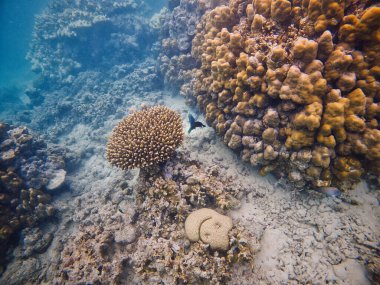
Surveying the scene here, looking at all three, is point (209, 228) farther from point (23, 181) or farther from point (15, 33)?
point (15, 33)

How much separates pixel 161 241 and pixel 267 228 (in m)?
1.86

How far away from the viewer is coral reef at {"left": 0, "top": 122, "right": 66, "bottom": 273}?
18.3 feet

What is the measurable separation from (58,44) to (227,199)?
57.4 feet

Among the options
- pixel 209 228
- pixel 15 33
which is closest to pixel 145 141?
pixel 209 228

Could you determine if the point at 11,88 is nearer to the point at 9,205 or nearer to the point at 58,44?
the point at 58,44

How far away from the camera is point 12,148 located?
6.57 m

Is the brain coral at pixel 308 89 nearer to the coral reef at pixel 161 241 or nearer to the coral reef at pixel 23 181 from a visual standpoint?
the coral reef at pixel 161 241

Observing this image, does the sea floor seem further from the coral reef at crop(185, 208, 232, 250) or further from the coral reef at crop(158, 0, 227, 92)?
the coral reef at crop(158, 0, 227, 92)

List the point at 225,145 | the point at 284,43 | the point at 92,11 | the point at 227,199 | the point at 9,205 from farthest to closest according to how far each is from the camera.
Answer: the point at 92,11, the point at 9,205, the point at 225,145, the point at 227,199, the point at 284,43

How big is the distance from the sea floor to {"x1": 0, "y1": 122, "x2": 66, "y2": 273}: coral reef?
36 centimetres

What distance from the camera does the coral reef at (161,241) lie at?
10.4 feet

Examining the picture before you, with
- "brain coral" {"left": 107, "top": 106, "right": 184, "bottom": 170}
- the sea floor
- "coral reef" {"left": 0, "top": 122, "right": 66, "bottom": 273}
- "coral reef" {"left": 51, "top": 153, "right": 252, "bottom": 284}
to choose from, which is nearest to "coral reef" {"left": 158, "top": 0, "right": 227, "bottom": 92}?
the sea floor

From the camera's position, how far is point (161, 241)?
356cm

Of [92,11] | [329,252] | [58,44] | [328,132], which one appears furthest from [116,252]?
[58,44]
